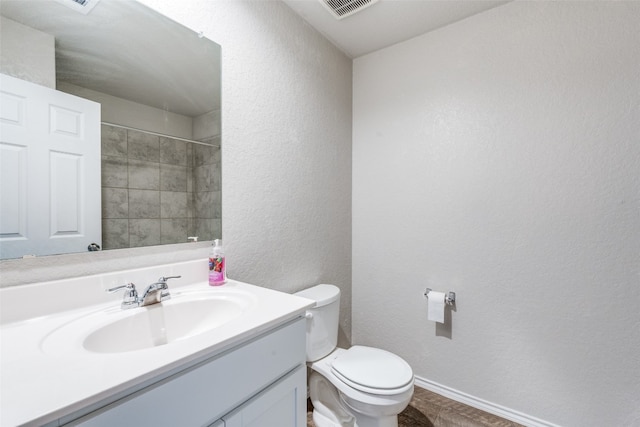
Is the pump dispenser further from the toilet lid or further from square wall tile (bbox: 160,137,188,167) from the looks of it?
the toilet lid

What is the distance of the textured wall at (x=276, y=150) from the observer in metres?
1.28

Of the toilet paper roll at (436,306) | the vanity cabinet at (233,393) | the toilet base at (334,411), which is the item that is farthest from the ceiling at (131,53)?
the toilet paper roll at (436,306)

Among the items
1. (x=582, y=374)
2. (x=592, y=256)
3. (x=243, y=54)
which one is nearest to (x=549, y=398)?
(x=582, y=374)

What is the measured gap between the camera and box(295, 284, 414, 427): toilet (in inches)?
47.6

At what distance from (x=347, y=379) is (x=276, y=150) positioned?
117 cm

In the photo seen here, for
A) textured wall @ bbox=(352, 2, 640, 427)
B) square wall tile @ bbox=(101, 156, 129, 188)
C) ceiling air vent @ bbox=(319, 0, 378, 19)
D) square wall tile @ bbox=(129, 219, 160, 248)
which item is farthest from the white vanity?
ceiling air vent @ bbox=(319, 0, 378, 19)

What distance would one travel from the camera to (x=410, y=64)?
1896 millimetres

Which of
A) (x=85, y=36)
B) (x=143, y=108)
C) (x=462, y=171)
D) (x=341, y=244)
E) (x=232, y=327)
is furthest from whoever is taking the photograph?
(x=341, y=244)

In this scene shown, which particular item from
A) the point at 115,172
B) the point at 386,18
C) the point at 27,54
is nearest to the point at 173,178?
the point at 115,172

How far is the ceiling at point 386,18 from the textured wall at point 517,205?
76 millimetres

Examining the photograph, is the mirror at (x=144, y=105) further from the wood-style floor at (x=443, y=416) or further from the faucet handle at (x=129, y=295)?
the wood-style floor at (x=443, y=416)

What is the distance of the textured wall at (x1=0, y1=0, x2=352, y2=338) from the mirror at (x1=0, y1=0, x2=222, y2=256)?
0.06 metres

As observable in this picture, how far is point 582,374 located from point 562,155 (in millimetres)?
1094

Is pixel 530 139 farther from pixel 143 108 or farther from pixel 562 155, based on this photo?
pixel 143 108
